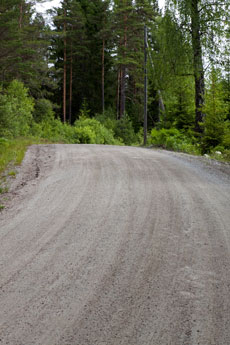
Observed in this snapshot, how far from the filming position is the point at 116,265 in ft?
9.13

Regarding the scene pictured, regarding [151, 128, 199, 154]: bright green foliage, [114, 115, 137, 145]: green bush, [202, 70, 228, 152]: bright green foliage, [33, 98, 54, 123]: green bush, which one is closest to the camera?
[202, 70, 228, 152]: bright green foliage

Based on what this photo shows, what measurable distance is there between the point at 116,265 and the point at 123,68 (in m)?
28.8

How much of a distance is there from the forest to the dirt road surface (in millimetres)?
4524

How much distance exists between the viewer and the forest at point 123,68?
12078 mm

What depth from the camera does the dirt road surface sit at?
2.00 meters

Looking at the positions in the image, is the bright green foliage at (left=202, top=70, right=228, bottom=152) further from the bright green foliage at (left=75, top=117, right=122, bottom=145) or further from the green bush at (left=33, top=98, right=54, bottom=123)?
the green bush at (left=33, top=98, right=54, bottom=123)

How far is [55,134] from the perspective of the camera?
70.4 feet

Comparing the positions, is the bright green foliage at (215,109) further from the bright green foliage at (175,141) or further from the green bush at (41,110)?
the green bush at (41,110)

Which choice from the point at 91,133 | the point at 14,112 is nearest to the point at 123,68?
the point at 91,133

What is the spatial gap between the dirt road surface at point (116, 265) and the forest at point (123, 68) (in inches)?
178

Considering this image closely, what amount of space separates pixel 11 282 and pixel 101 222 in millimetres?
1481

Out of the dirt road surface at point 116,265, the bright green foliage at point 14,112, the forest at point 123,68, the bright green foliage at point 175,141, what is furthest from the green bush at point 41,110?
the dirt road surface at point 116,265

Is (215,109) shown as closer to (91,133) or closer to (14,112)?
(14,112)

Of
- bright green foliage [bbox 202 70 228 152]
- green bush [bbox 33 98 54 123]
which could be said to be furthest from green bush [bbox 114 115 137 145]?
bright green foliage [bbox 202 70 228 152]
